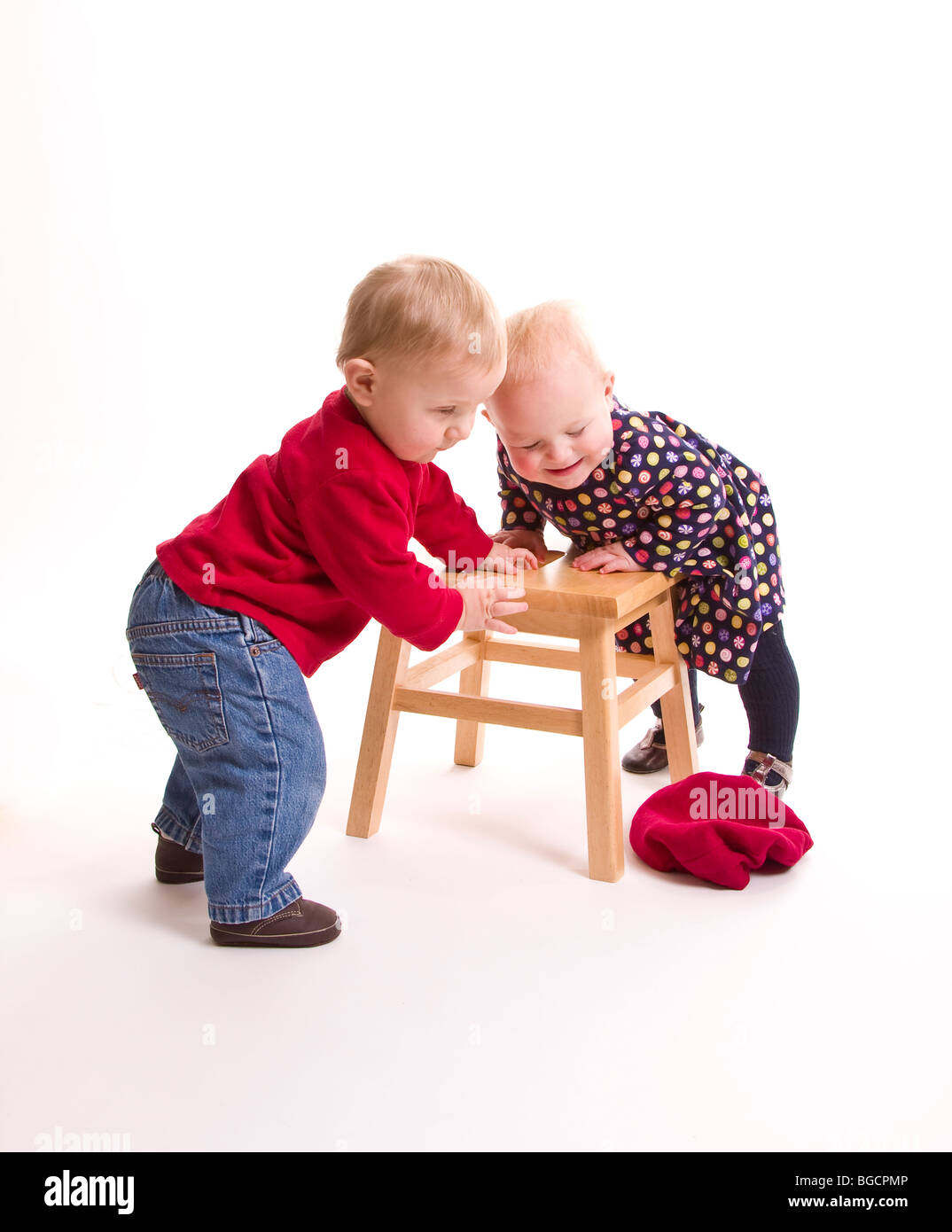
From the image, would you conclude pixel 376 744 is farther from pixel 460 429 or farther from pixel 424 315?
pixel 424 315

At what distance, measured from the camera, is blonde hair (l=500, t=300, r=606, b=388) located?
147 centimetres

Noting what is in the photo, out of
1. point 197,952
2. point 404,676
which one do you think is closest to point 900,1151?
point 197,952

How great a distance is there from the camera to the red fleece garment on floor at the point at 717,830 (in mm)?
1532

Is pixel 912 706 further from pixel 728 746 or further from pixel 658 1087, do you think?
pixel 658 1087

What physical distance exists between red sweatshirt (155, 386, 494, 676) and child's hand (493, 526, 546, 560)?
36 centimetres

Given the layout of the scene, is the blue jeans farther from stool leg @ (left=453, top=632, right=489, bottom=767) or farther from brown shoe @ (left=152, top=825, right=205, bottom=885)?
stool leg @ (left=453, top=632, right=489, bottom=767)

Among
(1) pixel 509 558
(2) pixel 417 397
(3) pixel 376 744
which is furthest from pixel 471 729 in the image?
(2) pixel 417 397

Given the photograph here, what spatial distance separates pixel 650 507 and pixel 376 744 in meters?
0.53

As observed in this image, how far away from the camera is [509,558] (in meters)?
1.68

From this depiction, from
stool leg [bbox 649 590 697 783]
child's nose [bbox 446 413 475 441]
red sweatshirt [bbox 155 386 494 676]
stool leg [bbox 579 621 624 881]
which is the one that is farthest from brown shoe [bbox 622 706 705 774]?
child's nose [bbox 446 413 475 441]

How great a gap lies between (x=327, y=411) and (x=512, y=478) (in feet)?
1.49

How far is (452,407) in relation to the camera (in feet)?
4.37

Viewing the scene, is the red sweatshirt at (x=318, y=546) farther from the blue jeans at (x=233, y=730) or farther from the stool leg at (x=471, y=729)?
the stool leg at (x=471, y=729)

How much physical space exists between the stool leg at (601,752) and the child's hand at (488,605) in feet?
0.34
